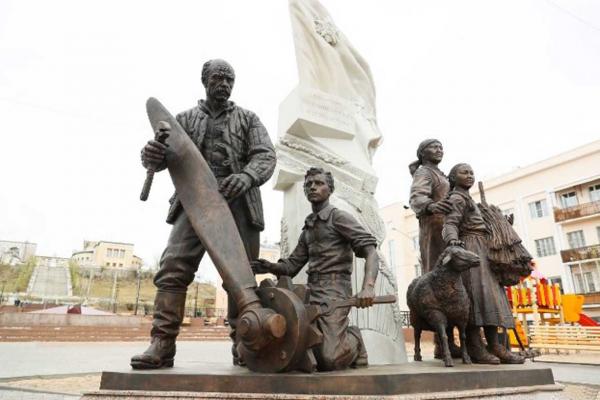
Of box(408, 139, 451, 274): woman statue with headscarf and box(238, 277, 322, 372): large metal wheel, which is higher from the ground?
box(408, 139, 451, 274): woman statue with headscarf

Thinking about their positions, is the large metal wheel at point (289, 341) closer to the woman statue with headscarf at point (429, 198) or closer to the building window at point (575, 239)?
the woman statue with headscarf at point (429, 198)

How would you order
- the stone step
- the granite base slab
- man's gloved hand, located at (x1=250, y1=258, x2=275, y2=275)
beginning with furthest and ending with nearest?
the stone step → man's gloved hand, located at (x1=250, y1=258, x2=275, y2=275) → the granite base slab

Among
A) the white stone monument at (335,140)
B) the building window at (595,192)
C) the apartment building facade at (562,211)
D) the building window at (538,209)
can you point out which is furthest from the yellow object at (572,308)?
the white stone monument at (335,140)

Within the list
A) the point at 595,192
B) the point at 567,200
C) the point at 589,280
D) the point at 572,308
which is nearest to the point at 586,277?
the point at 589,280

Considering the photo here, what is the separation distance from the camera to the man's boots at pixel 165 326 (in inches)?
104

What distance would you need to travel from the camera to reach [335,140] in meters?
5.78

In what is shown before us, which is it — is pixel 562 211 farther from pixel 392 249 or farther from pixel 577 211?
pixel 392 249

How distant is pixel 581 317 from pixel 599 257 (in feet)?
27.7

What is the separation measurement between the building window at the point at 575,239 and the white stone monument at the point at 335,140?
23.0m

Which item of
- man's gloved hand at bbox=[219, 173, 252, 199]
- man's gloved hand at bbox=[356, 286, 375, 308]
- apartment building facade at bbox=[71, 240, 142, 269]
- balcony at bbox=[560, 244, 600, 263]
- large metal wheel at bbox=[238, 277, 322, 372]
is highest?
apartment building facade at bbox=[71, 240, 142, 269]

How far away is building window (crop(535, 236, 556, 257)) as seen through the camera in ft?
81.4

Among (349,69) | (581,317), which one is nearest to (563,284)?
(581,317)

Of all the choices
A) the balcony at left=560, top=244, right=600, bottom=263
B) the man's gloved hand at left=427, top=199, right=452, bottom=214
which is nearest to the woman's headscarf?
the man's gloved hand at left=427, top=199, right=452, bottom=214

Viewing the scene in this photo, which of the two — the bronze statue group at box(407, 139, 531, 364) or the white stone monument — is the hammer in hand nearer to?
the bronze statue group at box(407, 139, 531, 364)
